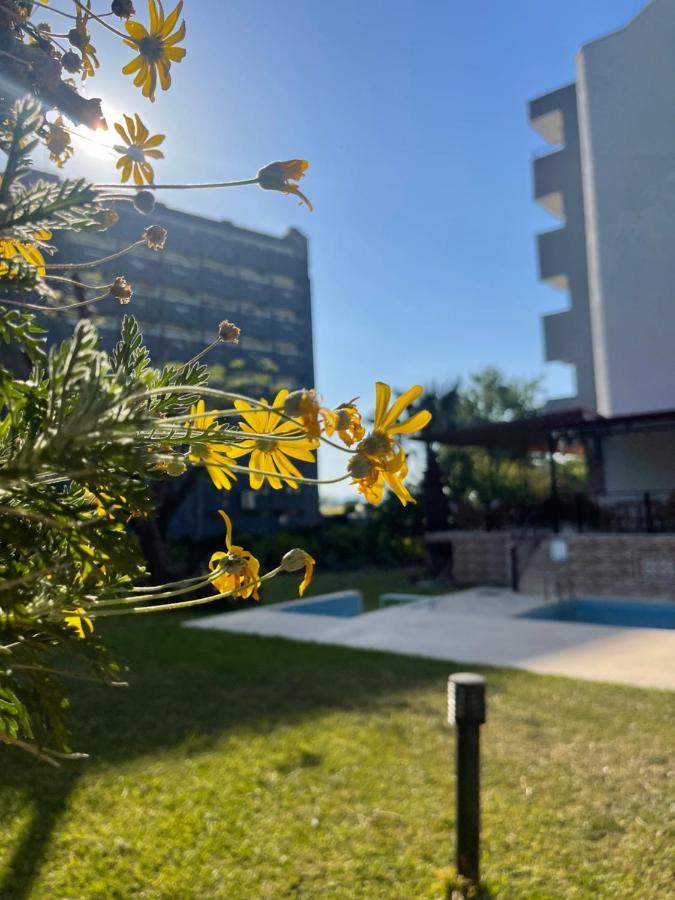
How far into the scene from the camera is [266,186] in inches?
27.3

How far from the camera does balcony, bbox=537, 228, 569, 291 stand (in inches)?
616

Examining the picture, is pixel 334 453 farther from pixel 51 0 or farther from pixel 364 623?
pixel 364 623

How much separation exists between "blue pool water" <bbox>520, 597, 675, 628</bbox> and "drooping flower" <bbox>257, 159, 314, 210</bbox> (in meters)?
7.85

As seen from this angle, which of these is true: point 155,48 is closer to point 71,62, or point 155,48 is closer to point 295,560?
point 71,62

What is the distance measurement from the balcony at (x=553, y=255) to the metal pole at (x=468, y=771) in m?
15.0

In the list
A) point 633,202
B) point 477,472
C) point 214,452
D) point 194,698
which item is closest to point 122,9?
point 214,452

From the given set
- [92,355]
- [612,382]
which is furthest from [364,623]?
[92,355]

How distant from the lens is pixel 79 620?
67cm

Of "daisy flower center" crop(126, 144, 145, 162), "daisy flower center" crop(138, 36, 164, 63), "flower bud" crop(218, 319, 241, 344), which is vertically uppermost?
"daisy flower center" crop(138, 36, 164, 63)

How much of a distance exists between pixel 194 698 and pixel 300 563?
165 inches

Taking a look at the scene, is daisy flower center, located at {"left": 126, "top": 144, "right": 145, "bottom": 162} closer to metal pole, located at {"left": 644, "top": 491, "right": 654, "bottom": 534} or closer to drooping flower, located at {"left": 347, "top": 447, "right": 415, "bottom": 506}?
drooping flower, located at {"left": 347, "top": 447, "right": 415, "bottom": 506}

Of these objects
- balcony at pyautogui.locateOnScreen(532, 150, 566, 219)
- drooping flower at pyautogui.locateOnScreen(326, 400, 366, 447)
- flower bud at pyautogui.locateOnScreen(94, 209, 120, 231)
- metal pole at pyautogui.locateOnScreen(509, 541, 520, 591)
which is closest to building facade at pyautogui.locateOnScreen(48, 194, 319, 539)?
metal pole at pyautogui.locateOnScreen(509, 541, 520, 591)

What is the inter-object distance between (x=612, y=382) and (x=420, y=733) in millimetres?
8765

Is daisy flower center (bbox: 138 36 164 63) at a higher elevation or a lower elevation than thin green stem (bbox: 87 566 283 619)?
higher
